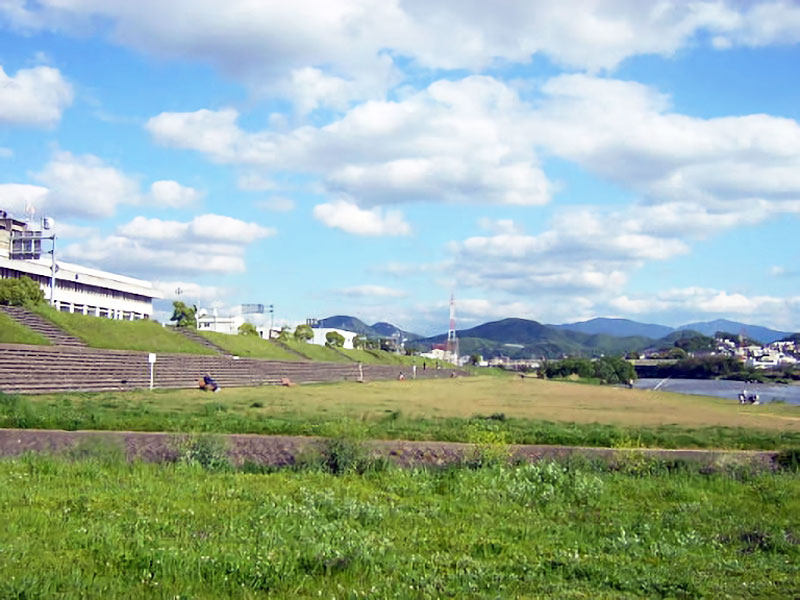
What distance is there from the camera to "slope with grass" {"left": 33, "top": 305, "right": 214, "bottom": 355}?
159 feet

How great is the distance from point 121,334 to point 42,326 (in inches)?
290

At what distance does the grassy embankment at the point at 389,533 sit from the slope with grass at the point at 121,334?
3807cm

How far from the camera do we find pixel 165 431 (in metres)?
16.4

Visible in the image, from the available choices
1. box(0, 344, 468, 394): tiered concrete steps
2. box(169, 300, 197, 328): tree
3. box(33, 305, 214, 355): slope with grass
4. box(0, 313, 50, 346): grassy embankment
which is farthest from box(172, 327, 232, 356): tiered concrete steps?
box(0, 313, 50, 346): grassy embankment

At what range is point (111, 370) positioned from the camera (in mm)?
36344

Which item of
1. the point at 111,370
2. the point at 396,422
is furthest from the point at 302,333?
the point at 396,422

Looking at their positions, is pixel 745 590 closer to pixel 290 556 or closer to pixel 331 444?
pixel 290 556

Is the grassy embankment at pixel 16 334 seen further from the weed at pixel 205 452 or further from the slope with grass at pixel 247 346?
the weed at pixel 205 452

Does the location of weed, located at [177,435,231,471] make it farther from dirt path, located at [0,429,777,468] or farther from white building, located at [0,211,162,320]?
white building, located at [0,211,162,320]

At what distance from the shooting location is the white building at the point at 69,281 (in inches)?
2448

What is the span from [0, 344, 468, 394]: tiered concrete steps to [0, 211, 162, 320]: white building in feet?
64.4

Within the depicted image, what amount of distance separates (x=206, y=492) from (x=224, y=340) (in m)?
58.2

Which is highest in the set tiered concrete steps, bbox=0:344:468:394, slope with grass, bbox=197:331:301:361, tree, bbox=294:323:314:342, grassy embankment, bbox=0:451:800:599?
tree, bbox=294:323:314:342

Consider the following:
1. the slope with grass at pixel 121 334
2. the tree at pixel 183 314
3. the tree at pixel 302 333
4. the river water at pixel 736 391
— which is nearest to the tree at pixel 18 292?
the slope with grass at pixel 121 334
